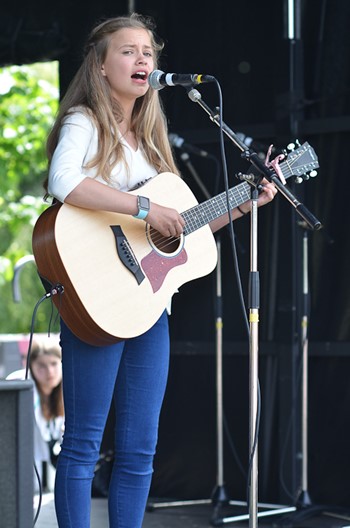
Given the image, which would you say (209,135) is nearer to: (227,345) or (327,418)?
(227,345)

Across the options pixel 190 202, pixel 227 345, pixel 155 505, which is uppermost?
pixel 190 202

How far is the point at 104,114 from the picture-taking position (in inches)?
119

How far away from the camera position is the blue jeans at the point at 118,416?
2841 mm

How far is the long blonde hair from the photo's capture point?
300 centimetres

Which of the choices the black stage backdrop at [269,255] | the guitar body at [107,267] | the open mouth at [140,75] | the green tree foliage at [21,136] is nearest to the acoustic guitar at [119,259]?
the guitar body at [107,267]

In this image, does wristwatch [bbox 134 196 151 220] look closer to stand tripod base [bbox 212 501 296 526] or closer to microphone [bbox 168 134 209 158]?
microphone [bbox 168 134 209 158]

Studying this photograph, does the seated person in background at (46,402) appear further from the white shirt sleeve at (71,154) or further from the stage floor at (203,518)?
the white shirt sleeve at (71,154)

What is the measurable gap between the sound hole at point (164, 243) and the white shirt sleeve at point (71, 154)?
32 cm

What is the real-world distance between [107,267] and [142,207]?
0.23 metres

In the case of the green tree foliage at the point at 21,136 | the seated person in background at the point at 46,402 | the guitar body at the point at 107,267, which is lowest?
the seated person in background at the point at 46,402

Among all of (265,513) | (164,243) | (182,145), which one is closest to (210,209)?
(164,243)

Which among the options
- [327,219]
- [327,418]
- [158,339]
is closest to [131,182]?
[158,339]

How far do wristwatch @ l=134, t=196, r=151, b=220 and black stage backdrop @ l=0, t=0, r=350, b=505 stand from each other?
54.4 inches

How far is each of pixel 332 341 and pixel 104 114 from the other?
181cm
